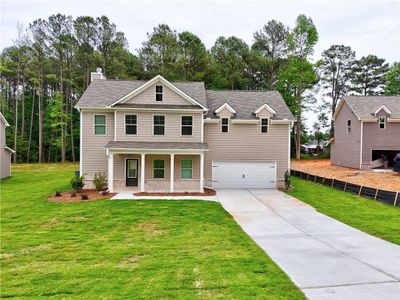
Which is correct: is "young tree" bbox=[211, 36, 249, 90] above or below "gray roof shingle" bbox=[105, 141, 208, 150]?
above

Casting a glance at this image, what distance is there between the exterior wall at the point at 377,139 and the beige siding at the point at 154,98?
1947cm

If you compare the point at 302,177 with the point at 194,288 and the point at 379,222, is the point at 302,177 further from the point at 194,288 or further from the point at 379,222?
the point at 194,288

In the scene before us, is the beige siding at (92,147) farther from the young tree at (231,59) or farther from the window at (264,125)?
the young tree at (231,59)

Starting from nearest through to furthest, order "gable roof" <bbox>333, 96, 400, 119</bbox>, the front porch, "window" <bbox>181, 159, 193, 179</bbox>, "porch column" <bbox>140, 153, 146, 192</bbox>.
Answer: "porch column" <bbox>140, 153, 146, 192</bbox>
the front porch
"window" <bbox>181, 159, 193, 179</bbox>
"gable roof" <bbox>333, 96, 400, 119</bbox>

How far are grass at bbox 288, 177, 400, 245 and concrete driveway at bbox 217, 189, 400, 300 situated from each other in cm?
58

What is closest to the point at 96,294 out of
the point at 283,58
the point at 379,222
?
the point at 379,222

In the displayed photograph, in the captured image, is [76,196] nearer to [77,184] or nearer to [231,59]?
[77,184]

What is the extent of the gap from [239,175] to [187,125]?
522 cm

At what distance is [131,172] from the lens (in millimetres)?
19828

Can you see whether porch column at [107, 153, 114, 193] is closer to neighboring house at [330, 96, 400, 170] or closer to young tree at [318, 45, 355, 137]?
neighboring house at [330, 96, 400, 170]

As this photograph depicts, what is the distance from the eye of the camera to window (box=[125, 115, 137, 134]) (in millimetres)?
19500

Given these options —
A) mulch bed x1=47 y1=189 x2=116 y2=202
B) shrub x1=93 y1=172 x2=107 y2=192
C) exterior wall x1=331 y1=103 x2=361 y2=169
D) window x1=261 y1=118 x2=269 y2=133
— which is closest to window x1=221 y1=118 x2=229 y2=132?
window x1=261 y1=118 x2=269 y2=133

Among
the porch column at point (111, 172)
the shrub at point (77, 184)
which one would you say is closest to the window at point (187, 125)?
the porch column at point (111, 172)

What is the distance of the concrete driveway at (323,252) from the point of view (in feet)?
19.3
